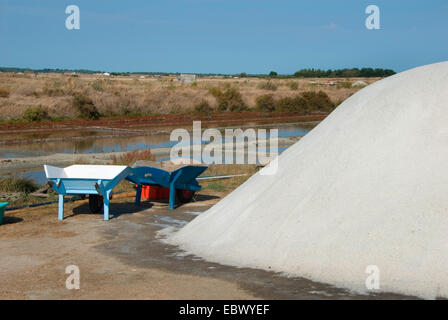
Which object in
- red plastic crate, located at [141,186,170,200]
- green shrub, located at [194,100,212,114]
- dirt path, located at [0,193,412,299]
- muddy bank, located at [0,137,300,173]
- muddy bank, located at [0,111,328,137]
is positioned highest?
green shrub, located at [194,100,212,114]

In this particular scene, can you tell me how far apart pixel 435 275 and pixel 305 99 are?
44.1 m

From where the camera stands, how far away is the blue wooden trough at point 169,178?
34.2 ft

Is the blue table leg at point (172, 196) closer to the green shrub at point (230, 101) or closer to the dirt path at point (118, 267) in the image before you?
the dirt path at point (118, 267)

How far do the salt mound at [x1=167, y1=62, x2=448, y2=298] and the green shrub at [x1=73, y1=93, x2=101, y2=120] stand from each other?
28.9m

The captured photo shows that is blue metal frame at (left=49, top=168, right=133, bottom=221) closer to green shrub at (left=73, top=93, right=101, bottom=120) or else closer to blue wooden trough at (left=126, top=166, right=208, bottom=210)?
blue wooden trough at (left=126, top=166, right=208, bottom=210)

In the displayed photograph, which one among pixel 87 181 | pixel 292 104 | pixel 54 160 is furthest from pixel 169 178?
pixel 292 104

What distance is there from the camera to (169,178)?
420 inches

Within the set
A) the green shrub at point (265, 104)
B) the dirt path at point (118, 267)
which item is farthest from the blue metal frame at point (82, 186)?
the green shrub at point (265, 104)

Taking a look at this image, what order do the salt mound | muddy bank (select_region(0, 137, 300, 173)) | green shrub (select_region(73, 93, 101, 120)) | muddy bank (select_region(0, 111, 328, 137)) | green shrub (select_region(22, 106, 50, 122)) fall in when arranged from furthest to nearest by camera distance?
A: 1. green shrub (select_region(73, 93, 101, 120))
2. green shrub (select_region(22, 106, 50, 122))
3. muddy bank (select_region(0, 111, 328, 137))
4. muddy bank (select_region(0, 137, 300, 173))
5. the salt mound

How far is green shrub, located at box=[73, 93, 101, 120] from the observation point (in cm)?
3625

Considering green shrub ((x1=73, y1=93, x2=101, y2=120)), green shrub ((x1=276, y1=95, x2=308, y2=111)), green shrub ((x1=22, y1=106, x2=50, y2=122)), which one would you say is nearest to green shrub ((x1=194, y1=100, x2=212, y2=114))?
green shrub ((x1=276, y1=95, x2=308, y2=111))

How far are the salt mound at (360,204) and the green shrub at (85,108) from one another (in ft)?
95.0
